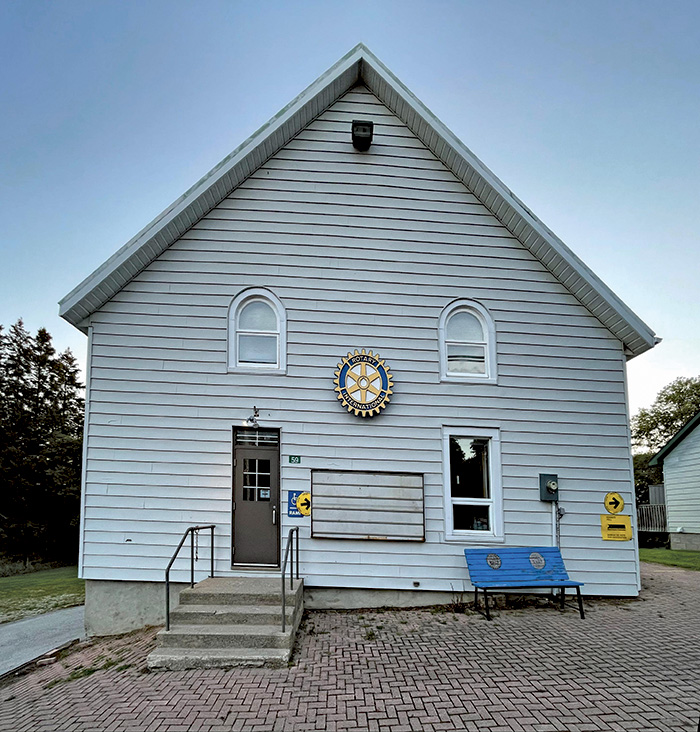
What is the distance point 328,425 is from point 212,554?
2634mm

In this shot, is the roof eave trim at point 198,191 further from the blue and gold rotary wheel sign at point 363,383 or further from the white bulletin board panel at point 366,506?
the white bulletin board panel at point 366,506

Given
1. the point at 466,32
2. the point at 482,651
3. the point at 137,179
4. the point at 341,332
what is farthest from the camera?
the point at 137,179

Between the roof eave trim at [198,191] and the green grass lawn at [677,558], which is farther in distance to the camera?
the green grass lawn at [677,558]

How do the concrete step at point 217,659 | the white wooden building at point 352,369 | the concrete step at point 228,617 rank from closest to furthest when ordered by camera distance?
the concrete step at point 217,659 → the concrete step at point 228,617 → the white wooden building at point 352,369

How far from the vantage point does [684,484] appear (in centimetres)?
2127

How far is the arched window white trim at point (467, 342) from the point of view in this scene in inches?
375

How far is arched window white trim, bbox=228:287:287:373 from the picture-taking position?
9.24 m

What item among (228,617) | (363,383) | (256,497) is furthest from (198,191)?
(228,617)

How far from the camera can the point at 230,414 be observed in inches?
356

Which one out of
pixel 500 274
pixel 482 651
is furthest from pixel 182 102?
pixel 482 651

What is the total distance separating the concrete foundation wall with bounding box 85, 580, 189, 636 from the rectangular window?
437cm

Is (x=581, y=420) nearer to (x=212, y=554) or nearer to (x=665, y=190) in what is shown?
(x=212, y=554)

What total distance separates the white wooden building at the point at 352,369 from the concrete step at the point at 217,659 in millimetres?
2394

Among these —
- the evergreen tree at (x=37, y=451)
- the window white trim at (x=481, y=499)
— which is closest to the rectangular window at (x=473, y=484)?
the window white trim at (x=481, y=499)
